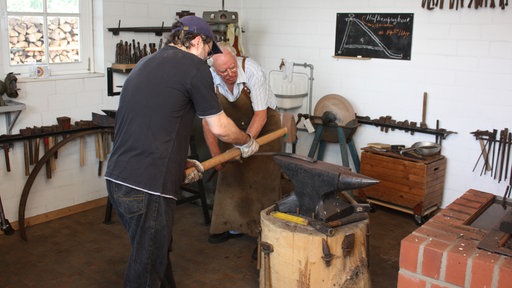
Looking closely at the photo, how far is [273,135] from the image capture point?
3156 mm

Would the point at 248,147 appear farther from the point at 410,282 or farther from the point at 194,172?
the point at 410,282

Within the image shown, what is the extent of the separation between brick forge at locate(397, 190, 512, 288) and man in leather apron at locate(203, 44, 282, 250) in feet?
4.91

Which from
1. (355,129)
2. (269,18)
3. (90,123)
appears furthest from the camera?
(269,18)

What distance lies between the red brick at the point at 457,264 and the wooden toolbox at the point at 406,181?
2.27m

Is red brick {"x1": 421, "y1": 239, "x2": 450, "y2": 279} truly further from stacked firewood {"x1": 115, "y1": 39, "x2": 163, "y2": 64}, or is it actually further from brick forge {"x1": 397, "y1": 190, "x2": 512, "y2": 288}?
stacked firewood {"x1": 115, "y1": 39, "x2": 163, "y2": 64}

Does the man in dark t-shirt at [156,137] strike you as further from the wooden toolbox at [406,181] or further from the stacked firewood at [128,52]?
the wooden toolbox at [406,181]

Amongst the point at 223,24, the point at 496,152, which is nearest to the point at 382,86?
the point at 496,152

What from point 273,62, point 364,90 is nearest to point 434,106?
point 364,90

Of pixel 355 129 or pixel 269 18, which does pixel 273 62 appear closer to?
pixel 269 18

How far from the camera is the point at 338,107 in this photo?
4.98 metres

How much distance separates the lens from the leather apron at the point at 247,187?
12.2ft

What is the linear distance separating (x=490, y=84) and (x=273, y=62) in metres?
2.09

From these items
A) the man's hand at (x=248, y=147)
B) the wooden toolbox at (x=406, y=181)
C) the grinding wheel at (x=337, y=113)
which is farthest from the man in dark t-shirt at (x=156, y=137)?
the grinding wheel at (x=337, y=113)

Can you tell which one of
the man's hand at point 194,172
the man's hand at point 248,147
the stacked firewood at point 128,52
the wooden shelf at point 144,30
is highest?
the wooden shelf at point 144,30
